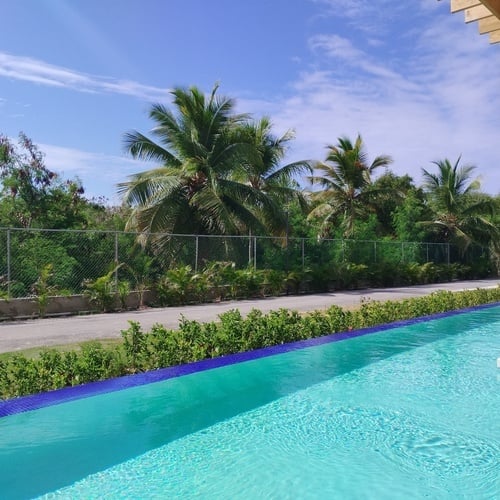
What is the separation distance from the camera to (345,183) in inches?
1032

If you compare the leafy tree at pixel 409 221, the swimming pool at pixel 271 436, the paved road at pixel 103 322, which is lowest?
the swimming pool at pixel 271 436

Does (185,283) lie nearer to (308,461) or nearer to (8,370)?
(8,370)

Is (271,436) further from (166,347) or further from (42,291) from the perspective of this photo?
(42,291)

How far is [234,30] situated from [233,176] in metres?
7.18

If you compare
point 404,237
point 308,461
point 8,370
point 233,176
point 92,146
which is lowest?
point 308,461

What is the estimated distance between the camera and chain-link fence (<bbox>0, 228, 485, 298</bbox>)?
1292 cm

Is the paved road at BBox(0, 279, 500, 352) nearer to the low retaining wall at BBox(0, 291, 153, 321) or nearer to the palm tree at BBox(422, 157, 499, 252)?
the low retaining wall at BBox(0, 291, 153, 321)

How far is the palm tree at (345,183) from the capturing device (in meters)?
25.6

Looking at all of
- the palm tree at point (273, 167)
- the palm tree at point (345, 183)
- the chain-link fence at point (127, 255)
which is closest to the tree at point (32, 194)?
the chain-link fence at point (127, 255)

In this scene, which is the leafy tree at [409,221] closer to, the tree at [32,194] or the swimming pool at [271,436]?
the tree at [32,194]

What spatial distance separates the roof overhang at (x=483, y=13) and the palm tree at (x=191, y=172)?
1202cm

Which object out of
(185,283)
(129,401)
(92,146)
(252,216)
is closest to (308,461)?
(129,401)

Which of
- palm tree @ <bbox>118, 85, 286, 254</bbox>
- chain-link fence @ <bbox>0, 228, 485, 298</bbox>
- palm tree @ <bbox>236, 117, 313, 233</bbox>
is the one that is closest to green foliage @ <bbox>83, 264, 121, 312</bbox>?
chain-link fence @ <bbox>0, 228, 485, 298</bbox>

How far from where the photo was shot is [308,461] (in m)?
4.61
